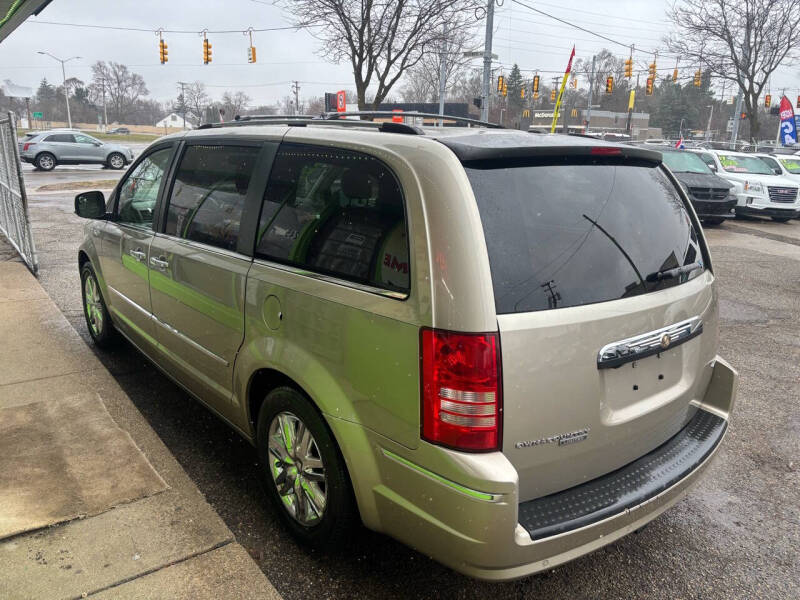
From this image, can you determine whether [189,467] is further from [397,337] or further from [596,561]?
[596,561]

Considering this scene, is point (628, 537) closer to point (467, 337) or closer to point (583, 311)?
point (583, 311)

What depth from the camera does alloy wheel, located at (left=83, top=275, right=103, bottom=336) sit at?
191 inches

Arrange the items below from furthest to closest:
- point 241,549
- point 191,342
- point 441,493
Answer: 1. point 191,342
2. point 241,549
3. point 441,493

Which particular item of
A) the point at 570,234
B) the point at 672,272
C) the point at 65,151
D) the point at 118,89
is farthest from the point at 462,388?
the point at 118,89

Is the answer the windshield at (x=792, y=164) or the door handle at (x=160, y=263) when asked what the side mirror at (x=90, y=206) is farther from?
the windshield at (x=792, y=164)

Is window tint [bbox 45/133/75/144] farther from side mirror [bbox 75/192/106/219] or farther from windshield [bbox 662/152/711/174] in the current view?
side mirror [bbox 75/192/106/219]

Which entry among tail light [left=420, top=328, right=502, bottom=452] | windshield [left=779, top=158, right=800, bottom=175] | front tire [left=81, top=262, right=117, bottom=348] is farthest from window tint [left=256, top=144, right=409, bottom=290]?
windshield [left=779, top=158, right=800, bottom=175]

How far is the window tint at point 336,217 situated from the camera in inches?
83.6

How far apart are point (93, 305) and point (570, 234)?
4.25 metres

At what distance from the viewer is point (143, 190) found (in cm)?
402

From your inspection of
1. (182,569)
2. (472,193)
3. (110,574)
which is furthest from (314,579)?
(472,193)

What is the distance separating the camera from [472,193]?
201 cm

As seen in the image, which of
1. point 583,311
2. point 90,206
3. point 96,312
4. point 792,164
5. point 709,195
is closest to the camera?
point 583,311

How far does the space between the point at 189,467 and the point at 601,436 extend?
2.25 meters
